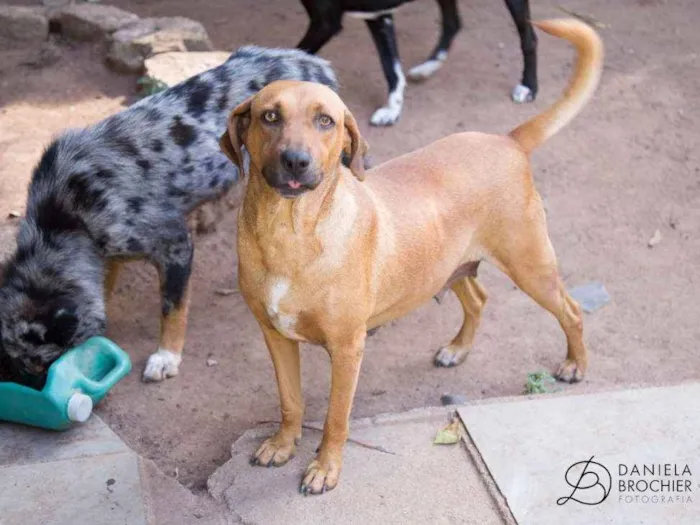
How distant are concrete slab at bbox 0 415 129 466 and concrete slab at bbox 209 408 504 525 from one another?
49 centimetres

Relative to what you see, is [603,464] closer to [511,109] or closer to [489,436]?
[489,436]

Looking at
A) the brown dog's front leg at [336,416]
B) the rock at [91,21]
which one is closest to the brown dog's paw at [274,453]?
the brown dog's front leg at [336,416]

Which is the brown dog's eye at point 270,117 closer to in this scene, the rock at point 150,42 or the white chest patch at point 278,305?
the white chest patch at point 278,305

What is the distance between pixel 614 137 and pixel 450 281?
2.84 metres

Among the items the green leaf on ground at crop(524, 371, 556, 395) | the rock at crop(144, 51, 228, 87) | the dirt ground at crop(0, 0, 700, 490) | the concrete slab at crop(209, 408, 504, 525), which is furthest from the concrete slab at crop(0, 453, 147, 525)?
the rock at crop(144, 51, 228, 87)

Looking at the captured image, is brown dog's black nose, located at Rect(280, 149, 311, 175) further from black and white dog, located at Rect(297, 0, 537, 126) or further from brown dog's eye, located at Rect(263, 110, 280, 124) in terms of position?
black and white dog, located at Rect(297, 0, 537, 126)

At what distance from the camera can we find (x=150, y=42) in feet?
20.7

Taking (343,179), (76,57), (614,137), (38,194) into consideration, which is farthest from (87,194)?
(614,137)

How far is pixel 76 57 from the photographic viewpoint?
22.3 feet

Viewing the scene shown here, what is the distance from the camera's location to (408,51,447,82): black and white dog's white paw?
22.4ft

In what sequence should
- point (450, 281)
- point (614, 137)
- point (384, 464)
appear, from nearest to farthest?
point (384, 464) < point (450, 281) < point (614, 137)

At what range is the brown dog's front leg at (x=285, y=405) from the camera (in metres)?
3.42

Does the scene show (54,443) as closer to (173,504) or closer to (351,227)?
(173,504)

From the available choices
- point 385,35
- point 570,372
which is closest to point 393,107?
point 385,35
